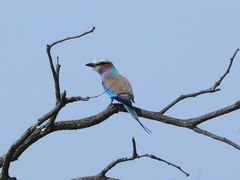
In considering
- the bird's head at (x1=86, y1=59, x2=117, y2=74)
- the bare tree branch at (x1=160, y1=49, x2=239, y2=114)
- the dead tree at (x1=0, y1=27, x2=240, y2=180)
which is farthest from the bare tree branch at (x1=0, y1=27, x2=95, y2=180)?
the bird's head at (x1=86, y1=59, x2=117, y2=74)

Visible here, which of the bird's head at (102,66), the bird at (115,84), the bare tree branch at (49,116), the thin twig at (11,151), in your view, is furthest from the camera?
the bird's head at (102,66)

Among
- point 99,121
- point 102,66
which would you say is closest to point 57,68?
point 99,121

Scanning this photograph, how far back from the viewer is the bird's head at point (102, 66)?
7.04 meters

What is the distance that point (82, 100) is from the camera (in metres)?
3.35

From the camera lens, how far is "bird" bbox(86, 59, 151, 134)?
5332 millimetres

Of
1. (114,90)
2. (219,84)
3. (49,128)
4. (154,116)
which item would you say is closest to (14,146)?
(49,128)

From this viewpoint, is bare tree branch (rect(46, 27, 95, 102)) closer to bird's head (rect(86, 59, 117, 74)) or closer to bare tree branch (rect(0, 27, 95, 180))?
bare tree branch (rect(0, 27, 95, 180))

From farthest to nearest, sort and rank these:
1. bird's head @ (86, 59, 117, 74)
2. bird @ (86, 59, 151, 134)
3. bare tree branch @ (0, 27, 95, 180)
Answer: bird's head @ (86, 59, 117, 74), bird @ (86, 59, 151, 134), bare tree branch @ (0, 27, 95, 180)

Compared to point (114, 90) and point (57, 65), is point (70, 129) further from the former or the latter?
point (114, 90)

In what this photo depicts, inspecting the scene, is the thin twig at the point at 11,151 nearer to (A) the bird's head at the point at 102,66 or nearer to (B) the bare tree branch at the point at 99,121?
(B) the bare tree branch at the point at 99,121

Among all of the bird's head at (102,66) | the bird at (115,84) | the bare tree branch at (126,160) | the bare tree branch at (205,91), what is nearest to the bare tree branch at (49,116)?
the bare tree branch at (126,160)

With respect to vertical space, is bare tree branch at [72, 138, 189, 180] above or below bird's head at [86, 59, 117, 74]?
below

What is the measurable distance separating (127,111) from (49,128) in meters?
1.22

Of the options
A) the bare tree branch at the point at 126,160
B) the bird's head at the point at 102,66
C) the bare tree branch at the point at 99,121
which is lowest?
the bare tree branch at the point at 126,160
